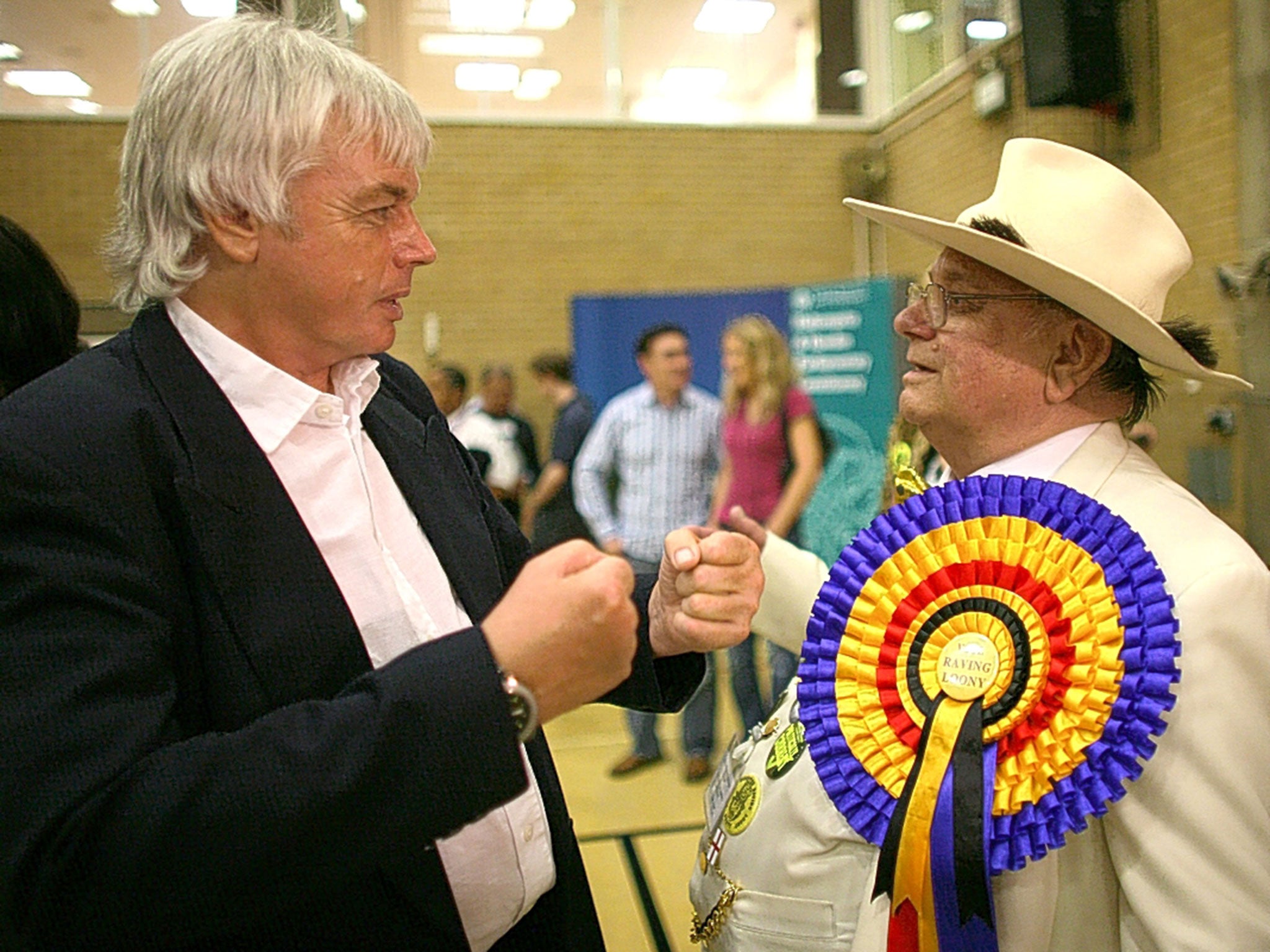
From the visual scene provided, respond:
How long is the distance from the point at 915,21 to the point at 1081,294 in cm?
423

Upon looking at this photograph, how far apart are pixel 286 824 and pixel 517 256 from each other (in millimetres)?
6370

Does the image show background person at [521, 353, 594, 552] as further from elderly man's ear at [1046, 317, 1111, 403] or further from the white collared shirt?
the white collared shirt

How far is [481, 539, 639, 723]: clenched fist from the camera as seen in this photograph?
750mm

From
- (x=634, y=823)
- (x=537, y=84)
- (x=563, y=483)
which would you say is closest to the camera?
(x=634, y=823)

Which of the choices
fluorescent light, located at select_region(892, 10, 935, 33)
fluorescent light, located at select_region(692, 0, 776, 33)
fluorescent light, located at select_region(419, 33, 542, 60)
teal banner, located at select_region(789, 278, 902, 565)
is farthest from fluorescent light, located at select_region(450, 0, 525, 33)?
teal banner, located at select_region(789, 278, 902, 565)

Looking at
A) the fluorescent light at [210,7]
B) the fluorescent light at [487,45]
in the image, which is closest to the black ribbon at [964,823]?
the fluorescent light at [210,7]

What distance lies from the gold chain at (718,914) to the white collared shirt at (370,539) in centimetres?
29

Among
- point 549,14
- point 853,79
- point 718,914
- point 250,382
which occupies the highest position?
point 549,14

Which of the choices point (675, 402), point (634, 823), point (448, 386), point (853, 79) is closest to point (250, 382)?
point (634, 823)

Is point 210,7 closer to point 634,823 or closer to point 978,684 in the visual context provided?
point 978,684

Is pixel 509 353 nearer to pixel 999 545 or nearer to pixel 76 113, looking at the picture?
pixel 76 113

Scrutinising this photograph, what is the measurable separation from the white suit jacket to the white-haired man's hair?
2.92ft

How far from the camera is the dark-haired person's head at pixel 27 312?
1.17 m

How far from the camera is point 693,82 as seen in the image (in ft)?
22.6
